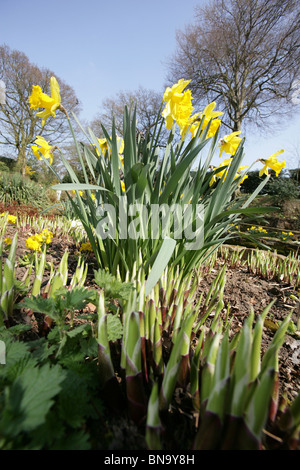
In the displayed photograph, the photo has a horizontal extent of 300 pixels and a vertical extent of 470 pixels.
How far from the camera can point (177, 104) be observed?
1.24 meters

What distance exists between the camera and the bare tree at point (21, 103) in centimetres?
1310

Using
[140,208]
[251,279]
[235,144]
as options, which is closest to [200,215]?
[140,208]

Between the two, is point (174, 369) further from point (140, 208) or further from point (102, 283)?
point (140, 208)

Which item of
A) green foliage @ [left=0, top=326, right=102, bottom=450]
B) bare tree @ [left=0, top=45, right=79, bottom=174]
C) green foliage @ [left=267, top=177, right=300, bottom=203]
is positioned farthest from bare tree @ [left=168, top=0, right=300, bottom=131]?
green foliage @ [left=0, top=326, right=102, bottom=450]

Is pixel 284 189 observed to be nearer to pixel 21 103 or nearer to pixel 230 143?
pixel 230 143

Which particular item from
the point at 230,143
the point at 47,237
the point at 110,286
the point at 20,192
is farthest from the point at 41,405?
the point at 20,192

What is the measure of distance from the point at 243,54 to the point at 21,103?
1207 centimetres

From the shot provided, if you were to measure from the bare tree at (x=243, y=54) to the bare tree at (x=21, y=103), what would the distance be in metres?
7.24

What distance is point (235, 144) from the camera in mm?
1501

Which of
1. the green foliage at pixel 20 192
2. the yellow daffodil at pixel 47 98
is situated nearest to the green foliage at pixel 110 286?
the yellow daffodil at pixel 47 98

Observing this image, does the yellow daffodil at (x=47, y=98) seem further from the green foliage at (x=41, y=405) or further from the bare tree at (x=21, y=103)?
the bare tree at (x=21, y=103)

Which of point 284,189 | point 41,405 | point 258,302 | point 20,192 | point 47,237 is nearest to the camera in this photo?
point 41,405

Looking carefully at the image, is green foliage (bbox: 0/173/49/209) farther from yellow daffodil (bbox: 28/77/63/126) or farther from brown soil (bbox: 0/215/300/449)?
yellow daffodil (bbox: 28/77/63/126)

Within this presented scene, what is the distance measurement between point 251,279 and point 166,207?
1.36m
